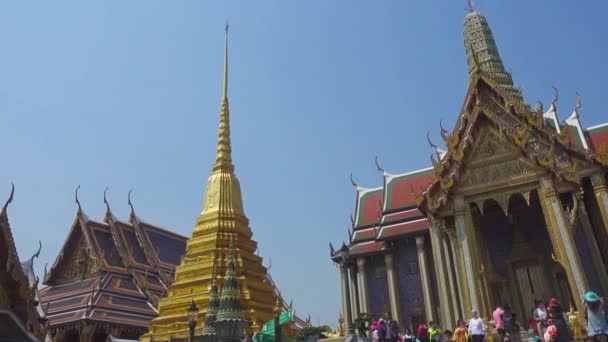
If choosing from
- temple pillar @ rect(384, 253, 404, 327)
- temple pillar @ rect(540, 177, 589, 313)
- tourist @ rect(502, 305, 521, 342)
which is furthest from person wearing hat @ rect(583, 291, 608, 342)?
temple pillar @ rect(384, 253, 404, 327)

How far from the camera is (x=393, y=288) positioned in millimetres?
16688

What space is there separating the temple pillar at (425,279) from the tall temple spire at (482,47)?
11.8m

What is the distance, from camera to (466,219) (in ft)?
45.5

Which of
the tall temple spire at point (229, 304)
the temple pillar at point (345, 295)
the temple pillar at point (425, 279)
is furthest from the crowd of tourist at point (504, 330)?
the temple pillar at point (345, 295)

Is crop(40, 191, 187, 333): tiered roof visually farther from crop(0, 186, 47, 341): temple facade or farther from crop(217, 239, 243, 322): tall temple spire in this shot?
crop(217, 239, 243, 322): tall temple spire

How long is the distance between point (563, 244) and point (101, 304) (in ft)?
63.9

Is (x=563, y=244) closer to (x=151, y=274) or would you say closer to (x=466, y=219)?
(x=466, y=219)

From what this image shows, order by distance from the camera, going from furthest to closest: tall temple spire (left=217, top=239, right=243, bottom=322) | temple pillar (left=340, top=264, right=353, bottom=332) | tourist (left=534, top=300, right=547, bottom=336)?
temple pillar (left=340, top=264, right=353, bottom=332)
tourist (left=534, top=300, right=547, bottom=336)
tall temple spire (left=217, top=239, right=243, bottom=322)

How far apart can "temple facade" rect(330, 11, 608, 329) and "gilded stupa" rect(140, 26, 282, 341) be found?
156 inches

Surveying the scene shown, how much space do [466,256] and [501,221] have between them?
2770 mm

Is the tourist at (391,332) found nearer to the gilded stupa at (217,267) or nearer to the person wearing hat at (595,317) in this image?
the person wearing hat at (595,317)

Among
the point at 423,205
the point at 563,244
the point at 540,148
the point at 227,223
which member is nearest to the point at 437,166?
the point at 423,205

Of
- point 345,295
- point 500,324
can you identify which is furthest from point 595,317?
point 345,295

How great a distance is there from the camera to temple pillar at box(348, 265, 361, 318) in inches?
705
